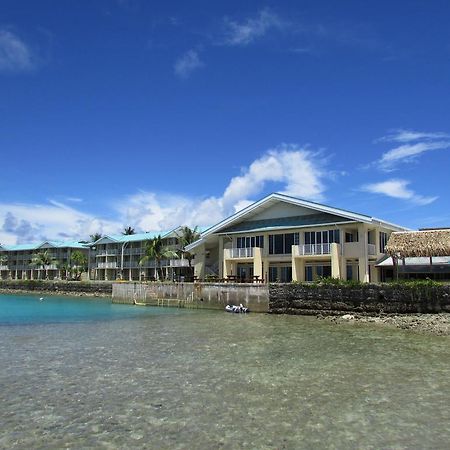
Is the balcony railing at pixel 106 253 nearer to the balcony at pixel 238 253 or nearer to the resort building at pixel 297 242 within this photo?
the resort building at pixel 297 242

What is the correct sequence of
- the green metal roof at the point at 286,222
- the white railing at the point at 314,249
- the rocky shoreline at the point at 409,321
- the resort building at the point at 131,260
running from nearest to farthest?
the rocky shoreline at the point at 409,321 → the white railing at the point at 314,249 → the green metal roof at the point at 286,222 → the resort building at the point at 131,260

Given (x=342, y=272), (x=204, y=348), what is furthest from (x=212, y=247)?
(x=204, y=348)

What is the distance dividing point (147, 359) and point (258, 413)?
23.7 feet

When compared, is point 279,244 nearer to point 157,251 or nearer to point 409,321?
point 409,321

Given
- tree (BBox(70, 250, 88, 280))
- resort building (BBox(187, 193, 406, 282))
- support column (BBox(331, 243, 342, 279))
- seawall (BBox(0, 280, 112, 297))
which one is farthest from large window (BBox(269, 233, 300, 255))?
tree (BBox(70, 250, 88, 280))

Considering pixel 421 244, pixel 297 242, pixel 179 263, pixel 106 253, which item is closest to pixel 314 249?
pixel 297 242

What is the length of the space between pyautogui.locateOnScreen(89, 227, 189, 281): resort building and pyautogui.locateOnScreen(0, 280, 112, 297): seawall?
7401 mm

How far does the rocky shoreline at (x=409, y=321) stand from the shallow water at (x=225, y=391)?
2.51 metres

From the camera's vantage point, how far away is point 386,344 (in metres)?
19.6

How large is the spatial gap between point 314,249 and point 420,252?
8.50 metres

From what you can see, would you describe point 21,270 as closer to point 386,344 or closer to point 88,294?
point 88,294

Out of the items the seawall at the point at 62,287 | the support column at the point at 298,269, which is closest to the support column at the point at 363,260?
the support column at the point at 298,269

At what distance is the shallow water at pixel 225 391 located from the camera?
8703 millimetres

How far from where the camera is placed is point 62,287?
219 ft
